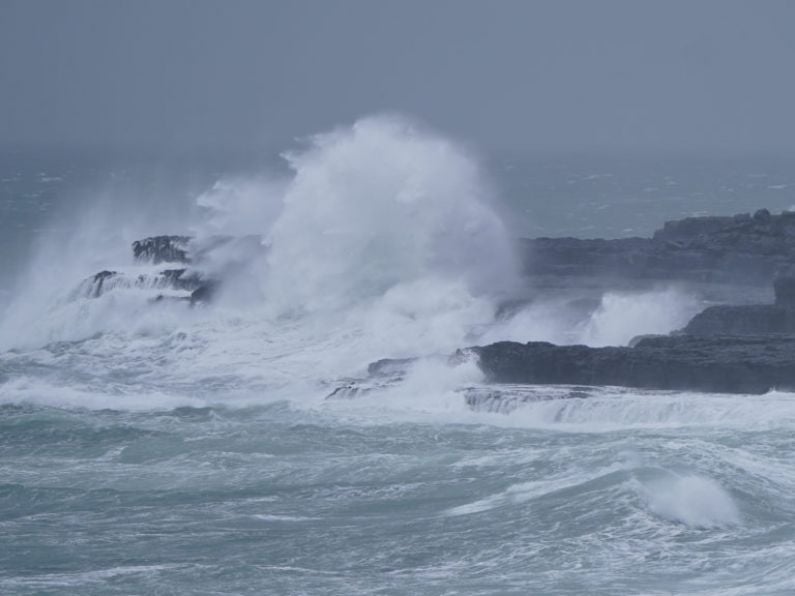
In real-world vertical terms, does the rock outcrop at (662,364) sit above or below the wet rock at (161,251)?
below

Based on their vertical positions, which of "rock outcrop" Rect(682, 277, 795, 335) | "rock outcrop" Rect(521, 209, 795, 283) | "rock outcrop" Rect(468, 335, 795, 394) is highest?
"rock outcrop" Rect(521, 209, 795, 283)

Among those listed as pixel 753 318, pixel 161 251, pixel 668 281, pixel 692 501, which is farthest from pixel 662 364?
pixel 161 251

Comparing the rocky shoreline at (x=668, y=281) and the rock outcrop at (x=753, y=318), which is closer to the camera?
the rocky shoreline at (x=668, y=281)

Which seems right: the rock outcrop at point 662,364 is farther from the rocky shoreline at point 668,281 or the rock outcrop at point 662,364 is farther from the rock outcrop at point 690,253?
the rock outcrop at point 690,253

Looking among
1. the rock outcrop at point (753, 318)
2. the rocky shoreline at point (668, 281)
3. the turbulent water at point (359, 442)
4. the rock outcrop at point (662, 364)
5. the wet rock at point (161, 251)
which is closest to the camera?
the turbulent water at point (359, 442)

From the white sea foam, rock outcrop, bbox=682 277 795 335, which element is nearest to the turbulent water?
the white sea foam

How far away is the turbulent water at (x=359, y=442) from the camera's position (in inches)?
632

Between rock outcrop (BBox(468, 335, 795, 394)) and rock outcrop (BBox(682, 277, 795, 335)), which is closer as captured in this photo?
rock outcrop (BBox(468, 335, 795, 394))

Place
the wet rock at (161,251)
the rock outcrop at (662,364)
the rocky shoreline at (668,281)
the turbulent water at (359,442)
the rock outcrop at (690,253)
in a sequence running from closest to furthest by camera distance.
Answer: the turbulent water at (359,442) → the rock outcrop at (662,364) → the rocky shoreline at (668,281) → the rock outcrop at (690,253) → the wet rock at (161,251)

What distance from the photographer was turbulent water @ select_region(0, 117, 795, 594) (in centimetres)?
1606

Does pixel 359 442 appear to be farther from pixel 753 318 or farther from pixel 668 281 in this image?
pixel 668 281

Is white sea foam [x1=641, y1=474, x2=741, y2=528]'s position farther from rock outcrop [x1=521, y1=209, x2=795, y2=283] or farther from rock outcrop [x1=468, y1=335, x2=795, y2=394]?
rock outcrop [x1=521, y1=209, x2=795, y2=283]

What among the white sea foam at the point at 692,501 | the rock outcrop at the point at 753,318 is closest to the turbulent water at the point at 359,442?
the white sea foam at the point at 692,501

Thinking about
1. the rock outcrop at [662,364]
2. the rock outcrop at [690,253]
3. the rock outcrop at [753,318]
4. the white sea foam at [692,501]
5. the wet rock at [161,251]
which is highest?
the wet rock at [161,251]
